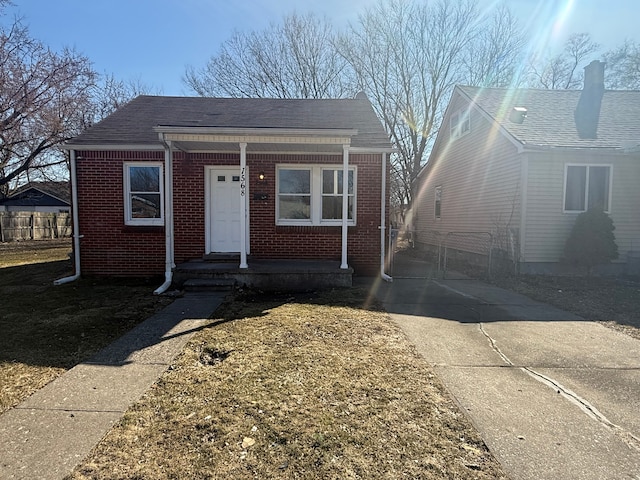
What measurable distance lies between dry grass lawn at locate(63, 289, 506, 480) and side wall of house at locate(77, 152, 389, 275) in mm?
4606

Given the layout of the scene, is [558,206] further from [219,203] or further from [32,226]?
[32,226]

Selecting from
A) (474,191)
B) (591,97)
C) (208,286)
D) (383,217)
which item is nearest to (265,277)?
(208,286)

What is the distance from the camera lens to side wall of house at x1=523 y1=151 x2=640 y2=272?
9.80m

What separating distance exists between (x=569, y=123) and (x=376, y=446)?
41.2 feet

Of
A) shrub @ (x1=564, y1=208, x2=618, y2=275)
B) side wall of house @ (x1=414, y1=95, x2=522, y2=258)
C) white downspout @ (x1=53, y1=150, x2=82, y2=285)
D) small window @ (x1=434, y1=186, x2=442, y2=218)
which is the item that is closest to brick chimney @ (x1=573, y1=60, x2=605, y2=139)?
side wall of house @ (x1=414, y1=95, x2=522, y2=258)

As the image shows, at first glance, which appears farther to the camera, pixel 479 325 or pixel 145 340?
pixel 479 325

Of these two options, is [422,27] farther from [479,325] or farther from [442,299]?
Answer: [479,325]

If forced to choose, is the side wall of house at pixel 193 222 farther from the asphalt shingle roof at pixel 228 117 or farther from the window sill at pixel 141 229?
the asphalt shingle roof at pixel 228 117

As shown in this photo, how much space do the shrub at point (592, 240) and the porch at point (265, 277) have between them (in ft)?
21.2

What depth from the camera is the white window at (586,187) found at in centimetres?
993

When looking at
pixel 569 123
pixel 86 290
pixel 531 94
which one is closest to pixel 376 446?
pixel 86 290

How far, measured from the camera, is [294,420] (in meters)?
2.73

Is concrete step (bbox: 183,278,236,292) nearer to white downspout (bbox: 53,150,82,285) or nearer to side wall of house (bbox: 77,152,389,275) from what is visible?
side wall of house (bbox: 77,152,389,275)

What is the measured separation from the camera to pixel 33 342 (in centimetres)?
438
